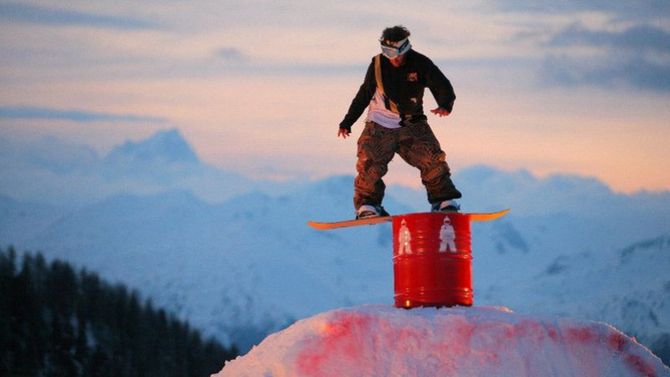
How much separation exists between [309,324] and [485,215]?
2414 millimetres

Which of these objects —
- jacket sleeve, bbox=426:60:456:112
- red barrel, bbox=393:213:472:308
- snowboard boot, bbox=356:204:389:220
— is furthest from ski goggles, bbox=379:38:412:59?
red barrel, bbox=393:213:472:308

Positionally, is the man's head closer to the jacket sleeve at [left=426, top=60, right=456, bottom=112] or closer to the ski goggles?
the ski goggles

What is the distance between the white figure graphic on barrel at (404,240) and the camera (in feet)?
48.1

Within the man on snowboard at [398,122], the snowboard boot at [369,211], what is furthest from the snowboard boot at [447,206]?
the snowboard boot at [369,211]

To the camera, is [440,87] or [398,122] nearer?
[440,87]

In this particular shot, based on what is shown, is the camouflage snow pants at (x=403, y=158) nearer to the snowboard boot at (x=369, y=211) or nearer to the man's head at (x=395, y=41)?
the snowboard boot at (x=369, y=211)

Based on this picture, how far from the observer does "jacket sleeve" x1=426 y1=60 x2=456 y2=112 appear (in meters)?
15.6

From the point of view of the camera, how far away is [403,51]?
50.9 feet

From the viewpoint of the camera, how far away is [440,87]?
615 inches

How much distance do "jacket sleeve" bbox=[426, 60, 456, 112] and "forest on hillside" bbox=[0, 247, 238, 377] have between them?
62492 mm

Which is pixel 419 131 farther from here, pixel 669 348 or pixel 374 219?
pixel 669 348

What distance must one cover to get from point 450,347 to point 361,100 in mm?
3540

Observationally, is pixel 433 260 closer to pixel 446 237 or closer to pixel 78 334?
pixel 446 237

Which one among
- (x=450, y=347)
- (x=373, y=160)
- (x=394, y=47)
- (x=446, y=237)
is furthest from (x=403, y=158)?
(x=450, y=347)
